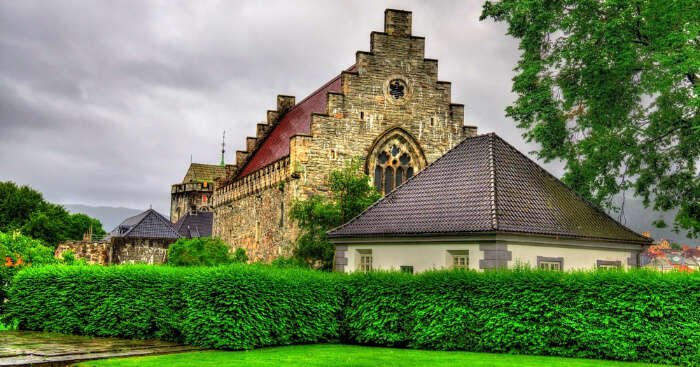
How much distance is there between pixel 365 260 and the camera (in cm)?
2597

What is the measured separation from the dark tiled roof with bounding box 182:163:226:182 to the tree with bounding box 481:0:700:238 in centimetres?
6703

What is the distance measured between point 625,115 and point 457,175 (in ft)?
31.0

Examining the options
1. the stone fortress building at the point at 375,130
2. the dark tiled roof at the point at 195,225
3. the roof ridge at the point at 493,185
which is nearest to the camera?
the roof ridge at the point at 493,185

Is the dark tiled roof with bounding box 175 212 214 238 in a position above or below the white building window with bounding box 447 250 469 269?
above

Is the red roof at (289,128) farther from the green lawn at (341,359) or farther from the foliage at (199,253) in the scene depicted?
the green lawn at (341,359)

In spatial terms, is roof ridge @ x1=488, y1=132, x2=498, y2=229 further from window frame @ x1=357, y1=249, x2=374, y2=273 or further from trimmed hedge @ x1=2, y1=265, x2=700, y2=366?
window frame @ x1=357, y1=249, x2=374, y2=273

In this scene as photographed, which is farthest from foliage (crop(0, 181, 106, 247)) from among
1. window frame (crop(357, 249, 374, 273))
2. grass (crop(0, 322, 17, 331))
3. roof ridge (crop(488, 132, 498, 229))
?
roof ridge (crop(488, 132, 498, 229))

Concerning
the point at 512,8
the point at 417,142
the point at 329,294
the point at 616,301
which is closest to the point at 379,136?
the point at 417,142

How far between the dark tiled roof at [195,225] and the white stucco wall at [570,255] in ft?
194

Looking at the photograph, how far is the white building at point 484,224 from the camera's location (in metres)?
23.0

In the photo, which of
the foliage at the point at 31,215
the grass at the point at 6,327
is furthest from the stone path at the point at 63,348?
the foliage at the point at 31,215

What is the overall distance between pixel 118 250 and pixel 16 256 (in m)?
32.6

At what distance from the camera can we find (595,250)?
24.8m

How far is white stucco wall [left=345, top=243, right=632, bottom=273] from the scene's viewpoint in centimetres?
2288
